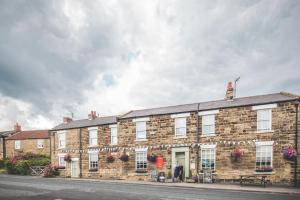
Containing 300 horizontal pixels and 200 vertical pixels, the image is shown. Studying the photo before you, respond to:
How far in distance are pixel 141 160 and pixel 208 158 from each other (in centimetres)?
629

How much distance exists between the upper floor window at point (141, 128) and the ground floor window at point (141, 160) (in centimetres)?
138

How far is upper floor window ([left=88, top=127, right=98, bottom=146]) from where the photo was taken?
26.2 m

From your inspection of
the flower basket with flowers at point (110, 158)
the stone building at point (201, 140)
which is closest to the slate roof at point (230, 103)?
the stone building at point (201, 140)

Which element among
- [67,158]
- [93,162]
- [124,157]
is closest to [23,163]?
[67,158]

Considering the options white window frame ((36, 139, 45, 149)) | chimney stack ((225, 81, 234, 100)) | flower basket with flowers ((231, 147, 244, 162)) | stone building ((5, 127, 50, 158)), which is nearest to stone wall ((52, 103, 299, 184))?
flower basket with flowers ((231, 147, 244, 162))

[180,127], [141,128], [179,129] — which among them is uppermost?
[180,127]

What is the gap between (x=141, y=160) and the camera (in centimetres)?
2241

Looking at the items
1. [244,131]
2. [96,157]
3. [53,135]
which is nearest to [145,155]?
[96,157]

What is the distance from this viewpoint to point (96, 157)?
25656 millimetres

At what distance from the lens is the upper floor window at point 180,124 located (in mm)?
20938

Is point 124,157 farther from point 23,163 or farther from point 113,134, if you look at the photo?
point 23,163

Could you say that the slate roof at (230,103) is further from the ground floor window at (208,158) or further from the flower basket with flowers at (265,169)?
the flower basket with flowers at (265,169)

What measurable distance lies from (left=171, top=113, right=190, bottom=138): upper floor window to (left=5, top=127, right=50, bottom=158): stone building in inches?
1148

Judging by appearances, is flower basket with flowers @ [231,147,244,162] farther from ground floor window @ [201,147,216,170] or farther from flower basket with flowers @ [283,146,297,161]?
flower basket with flowers @ [283,146,297,161]
